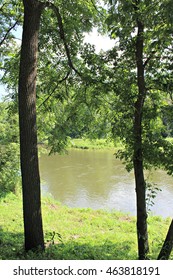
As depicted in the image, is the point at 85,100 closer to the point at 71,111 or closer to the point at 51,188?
the point at 71,111

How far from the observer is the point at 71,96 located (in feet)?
22.6

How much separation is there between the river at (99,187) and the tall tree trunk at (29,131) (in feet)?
27.7

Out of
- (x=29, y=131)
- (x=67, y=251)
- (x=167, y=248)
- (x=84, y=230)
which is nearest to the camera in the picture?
(x=29, y=131)

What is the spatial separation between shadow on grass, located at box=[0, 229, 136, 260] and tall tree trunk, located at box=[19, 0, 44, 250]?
0.28m

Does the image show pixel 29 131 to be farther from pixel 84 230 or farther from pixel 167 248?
pixel 84 230

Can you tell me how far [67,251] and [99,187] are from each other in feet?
31.6

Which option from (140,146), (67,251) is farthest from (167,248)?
(67,251)

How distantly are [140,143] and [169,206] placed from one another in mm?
8481

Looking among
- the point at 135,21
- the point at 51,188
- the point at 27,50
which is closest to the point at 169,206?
the point at 51,188

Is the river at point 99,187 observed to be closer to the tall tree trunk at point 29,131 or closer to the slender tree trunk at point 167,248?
the slender tree trunk at point 167,248

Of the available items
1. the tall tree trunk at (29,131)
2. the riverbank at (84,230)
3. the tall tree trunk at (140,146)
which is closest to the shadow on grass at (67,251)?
the riverbank at (84,230)

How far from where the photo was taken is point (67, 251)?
238 inches

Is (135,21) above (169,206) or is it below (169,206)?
above
